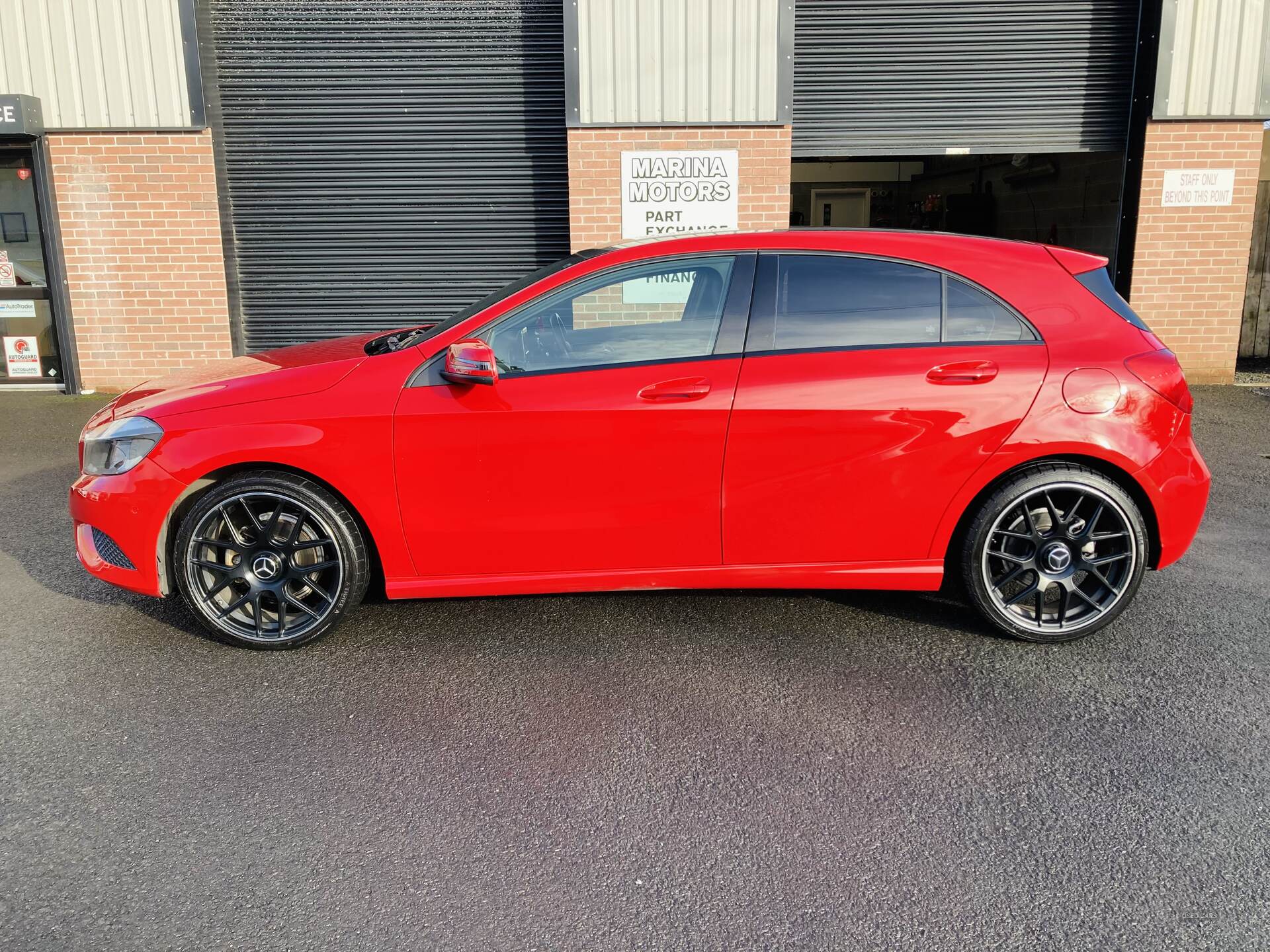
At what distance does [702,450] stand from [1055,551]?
1491 mm

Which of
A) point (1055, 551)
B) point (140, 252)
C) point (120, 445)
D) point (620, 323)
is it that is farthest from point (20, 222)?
point (1055, 551)

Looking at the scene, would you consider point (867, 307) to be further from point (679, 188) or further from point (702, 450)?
point (679, 188)

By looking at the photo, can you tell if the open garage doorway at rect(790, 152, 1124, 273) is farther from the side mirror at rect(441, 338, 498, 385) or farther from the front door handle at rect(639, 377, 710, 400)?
the side mirror at rect(441, 338, 498, 385)

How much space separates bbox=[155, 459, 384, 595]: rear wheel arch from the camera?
13.4 ft

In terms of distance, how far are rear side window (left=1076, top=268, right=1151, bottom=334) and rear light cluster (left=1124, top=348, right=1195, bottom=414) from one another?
0.15 m

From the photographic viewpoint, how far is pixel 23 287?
10.4 metres

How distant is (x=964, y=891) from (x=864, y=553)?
1.68 metres

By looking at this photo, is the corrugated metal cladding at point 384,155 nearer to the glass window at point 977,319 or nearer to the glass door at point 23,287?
the glass door at point 23,287

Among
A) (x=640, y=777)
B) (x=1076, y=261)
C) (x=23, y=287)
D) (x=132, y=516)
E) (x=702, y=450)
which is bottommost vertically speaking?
(x=640, y=777)

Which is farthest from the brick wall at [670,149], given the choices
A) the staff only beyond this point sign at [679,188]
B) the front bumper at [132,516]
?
the front bumper at [132,516]

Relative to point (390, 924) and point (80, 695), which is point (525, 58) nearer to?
point (80, 695)

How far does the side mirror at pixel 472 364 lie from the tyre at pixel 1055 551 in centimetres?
202

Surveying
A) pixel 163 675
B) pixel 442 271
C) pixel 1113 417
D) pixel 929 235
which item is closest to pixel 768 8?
pixel 442 271

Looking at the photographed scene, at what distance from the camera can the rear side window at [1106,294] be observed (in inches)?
165
